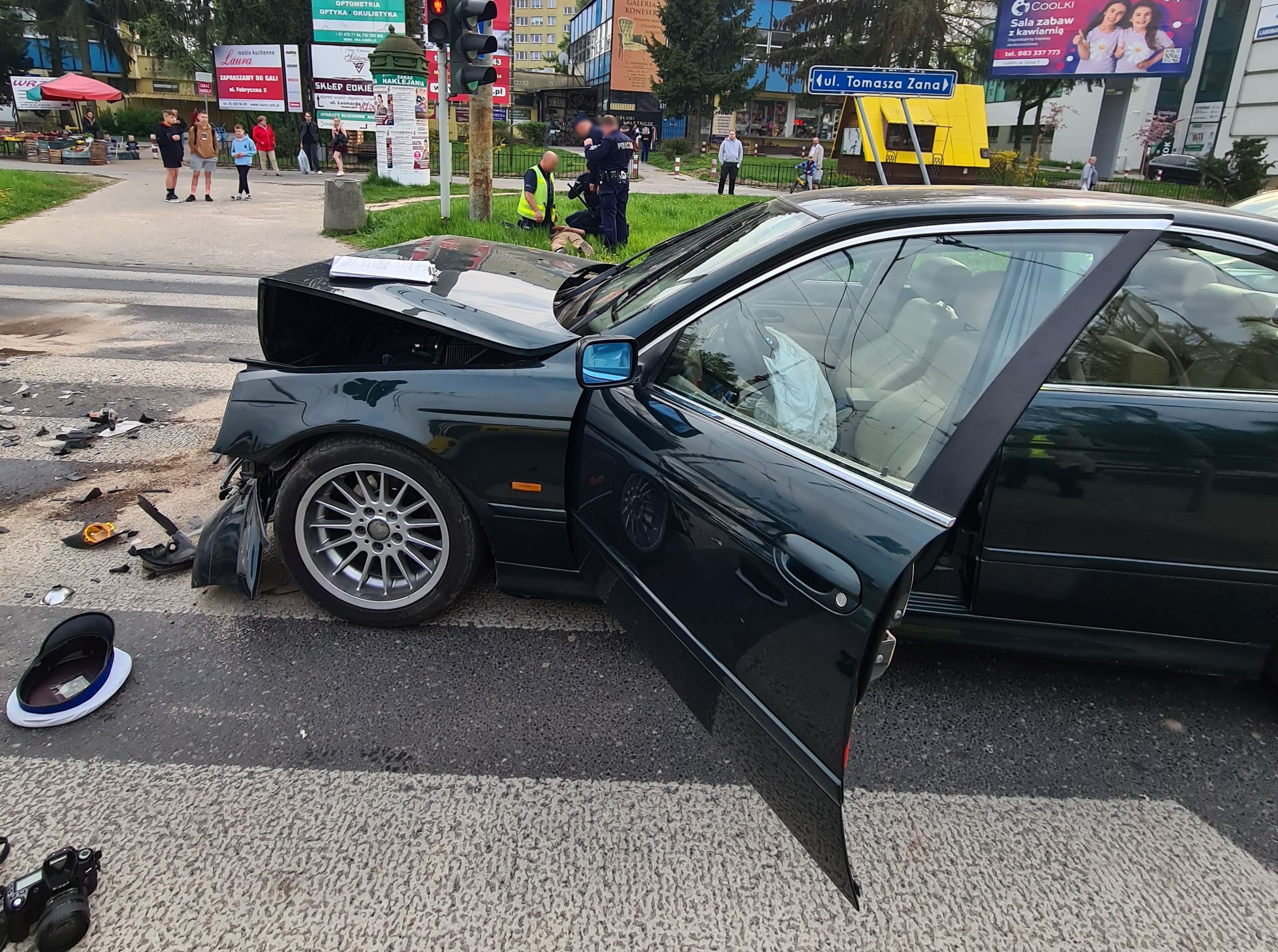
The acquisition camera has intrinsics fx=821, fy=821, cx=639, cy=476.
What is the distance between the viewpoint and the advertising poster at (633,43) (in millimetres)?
58156

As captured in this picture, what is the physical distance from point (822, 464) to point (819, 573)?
1.05 ft

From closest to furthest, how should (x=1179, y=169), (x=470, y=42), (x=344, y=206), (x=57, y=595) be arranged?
(x=57, y=595)
(x=470, y=42)
(x=344, y=206)
(x=1179, y=169)

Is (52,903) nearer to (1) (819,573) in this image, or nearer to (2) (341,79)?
(1) (819,573)

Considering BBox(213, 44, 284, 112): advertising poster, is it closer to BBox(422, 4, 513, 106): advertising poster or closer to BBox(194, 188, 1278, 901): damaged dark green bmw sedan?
BBox(422, 4, 513, 106): advertising poster

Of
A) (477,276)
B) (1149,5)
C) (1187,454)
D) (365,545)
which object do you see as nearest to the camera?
(1187,454)

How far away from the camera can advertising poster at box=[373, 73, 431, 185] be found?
64.6ft

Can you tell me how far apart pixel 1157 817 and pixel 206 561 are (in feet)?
10.5

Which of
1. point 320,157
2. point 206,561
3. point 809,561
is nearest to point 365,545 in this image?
point 206,561

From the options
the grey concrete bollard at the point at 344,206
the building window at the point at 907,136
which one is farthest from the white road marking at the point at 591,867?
the building window at the point at 907,136

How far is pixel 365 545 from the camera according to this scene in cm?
300

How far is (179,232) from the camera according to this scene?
44.8 feet

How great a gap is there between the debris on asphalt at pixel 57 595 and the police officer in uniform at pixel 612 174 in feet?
28.0

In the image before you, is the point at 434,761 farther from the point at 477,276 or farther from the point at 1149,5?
the point at 1149,5

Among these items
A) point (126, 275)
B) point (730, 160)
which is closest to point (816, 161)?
point (730, 160)
